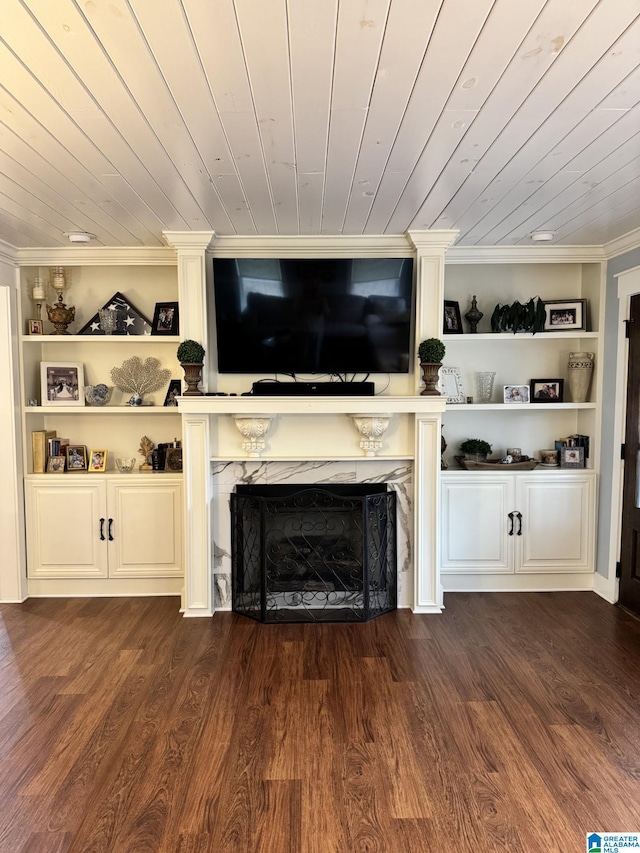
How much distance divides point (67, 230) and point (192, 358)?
3.50ft

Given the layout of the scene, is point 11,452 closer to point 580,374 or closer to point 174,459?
point 174,459

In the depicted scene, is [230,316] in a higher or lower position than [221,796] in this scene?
higher

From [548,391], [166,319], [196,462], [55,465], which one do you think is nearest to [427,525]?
[548,391]

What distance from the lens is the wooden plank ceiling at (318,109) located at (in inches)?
56.5

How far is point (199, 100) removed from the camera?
180 centimetres

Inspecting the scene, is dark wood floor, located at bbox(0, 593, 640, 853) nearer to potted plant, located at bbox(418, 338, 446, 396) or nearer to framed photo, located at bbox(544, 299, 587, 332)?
potted plant, located at bbox(418, 338, 446, 396)

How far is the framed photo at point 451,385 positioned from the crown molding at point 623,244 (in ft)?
4.18

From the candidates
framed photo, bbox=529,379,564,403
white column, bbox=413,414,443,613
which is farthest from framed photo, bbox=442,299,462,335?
white column, bbox=413,414,443,613

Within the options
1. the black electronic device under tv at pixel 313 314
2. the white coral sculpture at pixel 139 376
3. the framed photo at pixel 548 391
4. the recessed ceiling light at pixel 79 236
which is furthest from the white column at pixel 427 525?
the recessed ceiling light at pixel 79 236

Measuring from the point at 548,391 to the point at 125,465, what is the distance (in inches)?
125

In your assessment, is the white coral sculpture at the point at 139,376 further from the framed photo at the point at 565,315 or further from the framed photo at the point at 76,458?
A: the framed photo at the point at 565,315

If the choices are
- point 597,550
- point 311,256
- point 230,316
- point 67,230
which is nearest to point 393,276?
point 311,256

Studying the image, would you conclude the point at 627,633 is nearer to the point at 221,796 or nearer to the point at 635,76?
the point at 221,796

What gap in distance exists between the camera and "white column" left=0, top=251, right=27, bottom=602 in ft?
11.9
